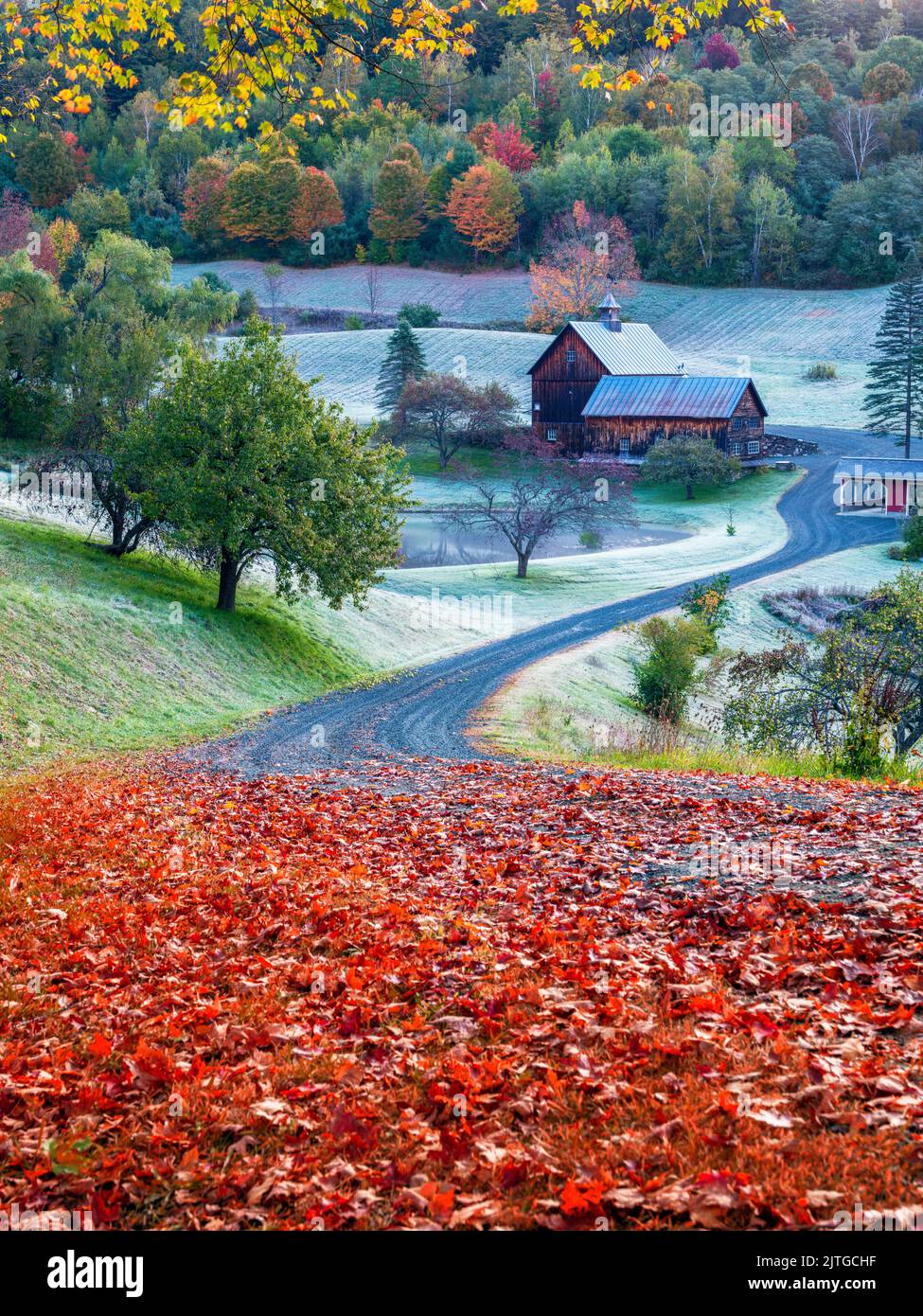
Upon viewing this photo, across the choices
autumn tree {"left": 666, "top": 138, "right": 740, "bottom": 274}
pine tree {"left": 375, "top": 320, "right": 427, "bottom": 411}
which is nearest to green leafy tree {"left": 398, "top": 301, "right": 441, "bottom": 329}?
pine tree {"left": 375, "top": 320, "right": 427, "bottom": 411}

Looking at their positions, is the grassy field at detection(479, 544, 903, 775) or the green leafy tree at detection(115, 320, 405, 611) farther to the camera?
the green leafy tree at detection(115, 320, 405, 611)

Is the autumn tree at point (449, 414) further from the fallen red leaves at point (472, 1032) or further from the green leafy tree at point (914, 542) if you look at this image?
the fallen red leaves at point (472, 1032)

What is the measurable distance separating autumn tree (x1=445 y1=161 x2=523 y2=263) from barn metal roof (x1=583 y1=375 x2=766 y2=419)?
50.4 m

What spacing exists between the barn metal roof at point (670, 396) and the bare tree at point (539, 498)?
5.16 m

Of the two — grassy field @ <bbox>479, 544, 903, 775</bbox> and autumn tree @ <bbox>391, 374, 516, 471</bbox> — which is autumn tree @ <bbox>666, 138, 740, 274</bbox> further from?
grassy field @ <bbox>479, 544, 903, 775</bbox>

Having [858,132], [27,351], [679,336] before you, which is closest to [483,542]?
[27,351]

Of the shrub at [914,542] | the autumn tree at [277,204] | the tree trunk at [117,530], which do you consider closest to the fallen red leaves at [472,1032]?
the tree trunk at [117,530]

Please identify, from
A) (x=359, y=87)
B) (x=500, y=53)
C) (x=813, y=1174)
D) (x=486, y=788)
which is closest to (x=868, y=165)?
(x=500, y=53)

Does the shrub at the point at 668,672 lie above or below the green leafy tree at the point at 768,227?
below

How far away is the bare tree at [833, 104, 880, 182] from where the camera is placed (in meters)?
125

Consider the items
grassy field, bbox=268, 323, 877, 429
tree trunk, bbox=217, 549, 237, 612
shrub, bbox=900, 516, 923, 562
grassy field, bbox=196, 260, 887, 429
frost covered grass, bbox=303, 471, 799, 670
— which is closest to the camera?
tree trunk, bbox=217, 549, 237, 612

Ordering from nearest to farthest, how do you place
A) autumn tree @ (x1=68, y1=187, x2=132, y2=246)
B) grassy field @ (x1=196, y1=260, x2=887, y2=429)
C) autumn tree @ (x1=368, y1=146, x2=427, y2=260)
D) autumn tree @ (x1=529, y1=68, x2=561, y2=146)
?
grassy field @ (x1=196, y1=260, x2=887, y2=429) → autumn tree @ (x1=68, y1=187, x2=132, y2=246) → autumn tree @ (x1=368, y1=146, x2=427, y2=260) → autumn tree @ (x1=529, y1=68, x2=561, y2=146)

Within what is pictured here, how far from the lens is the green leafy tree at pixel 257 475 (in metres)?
36.0
